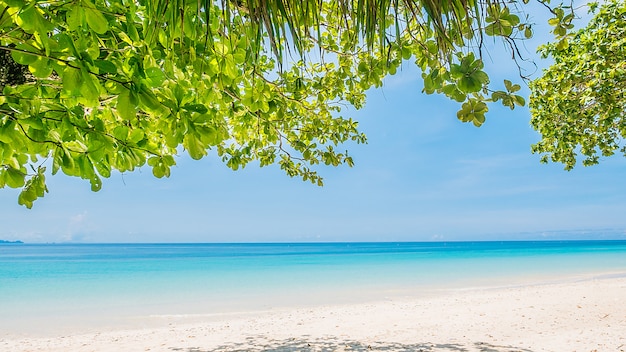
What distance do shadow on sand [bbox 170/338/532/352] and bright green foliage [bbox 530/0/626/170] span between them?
3.36 metres

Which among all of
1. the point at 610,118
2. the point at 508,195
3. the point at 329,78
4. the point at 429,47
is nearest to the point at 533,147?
the point at 610,118

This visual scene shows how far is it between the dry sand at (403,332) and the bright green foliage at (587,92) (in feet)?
9.68

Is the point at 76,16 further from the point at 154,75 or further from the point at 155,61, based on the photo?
the point at 155,61

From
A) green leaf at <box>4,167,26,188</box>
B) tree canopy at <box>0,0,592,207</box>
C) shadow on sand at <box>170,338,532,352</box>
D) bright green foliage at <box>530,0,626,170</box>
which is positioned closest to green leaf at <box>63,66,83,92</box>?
tree canopy at <box>0,0,592,207</box>

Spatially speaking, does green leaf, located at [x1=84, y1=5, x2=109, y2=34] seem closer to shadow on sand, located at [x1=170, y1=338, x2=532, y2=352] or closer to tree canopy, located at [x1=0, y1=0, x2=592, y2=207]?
tree canopy, located at [x1=0, y1=0, x2=592, y2=207]

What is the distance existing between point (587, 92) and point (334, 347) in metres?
4.98

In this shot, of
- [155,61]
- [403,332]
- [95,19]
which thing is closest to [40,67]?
[95,19]

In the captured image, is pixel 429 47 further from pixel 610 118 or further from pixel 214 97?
pixel 610 118

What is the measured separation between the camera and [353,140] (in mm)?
4586

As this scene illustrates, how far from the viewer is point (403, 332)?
736 cm

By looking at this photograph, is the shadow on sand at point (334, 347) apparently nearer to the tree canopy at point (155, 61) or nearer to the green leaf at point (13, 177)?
the tree canopy at point (155, 61)

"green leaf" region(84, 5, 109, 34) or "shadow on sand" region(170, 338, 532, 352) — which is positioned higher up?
"green leaf" region(84, 5, 109, 34)

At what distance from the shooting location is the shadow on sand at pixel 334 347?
19.4ft

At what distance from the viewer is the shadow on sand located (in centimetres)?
593
